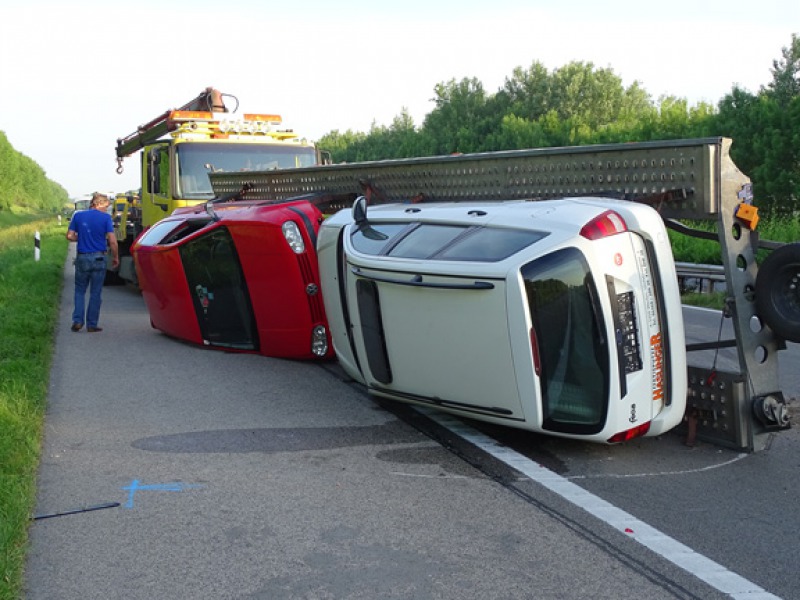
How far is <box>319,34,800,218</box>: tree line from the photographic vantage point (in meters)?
32.4

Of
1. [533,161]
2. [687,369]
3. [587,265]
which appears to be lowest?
[687,369]

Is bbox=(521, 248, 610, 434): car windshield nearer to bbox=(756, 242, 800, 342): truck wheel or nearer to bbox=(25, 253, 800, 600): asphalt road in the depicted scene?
bbox=(25, 253, 800, 600): asphalt road

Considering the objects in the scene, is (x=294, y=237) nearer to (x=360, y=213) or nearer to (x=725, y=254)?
(x=360, y=213)

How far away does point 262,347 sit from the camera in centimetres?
959

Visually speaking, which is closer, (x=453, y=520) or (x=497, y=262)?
(x=453, y=520)

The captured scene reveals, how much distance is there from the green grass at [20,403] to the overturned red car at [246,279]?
5.18 feet

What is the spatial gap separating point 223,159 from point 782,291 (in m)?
11.0

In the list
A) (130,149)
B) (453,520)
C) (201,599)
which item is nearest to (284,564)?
(201,599)

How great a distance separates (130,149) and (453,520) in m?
18.4

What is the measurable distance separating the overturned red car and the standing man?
150 centimetres

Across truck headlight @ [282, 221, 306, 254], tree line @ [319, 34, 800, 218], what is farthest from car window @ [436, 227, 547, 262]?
tree line @ [319, 34, 800, 218]

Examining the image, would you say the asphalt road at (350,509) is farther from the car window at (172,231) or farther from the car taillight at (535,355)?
the car window at (172,231)

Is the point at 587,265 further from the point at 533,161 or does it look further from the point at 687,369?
the point at 533,161

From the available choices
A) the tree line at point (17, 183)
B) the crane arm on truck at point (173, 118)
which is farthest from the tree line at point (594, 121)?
the tree line at point (17, 183)
